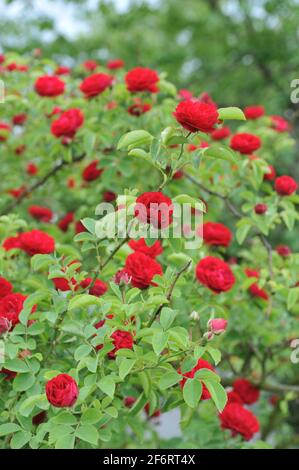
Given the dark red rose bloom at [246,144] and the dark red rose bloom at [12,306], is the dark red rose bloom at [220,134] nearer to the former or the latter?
the dark red rose bloom at [246,144]

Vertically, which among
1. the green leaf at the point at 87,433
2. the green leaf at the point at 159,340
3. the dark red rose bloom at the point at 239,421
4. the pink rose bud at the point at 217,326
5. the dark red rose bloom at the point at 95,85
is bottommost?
the dark red rose bloom at the point at 239,421

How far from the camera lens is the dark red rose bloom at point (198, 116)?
4.19ft

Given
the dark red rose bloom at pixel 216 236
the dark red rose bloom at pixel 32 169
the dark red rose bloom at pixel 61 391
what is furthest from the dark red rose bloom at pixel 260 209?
the dark red rose bloom at pixel 32 169

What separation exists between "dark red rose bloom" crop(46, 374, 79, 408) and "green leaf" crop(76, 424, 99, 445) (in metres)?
0.07

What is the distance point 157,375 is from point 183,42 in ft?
18.4

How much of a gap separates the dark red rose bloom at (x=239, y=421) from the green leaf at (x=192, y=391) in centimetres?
54

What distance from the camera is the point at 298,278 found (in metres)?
1.99

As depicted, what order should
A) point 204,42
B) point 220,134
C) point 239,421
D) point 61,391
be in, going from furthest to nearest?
point 204,42, point 220,134, point 239,421, point 61,391

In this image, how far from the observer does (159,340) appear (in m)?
1.27

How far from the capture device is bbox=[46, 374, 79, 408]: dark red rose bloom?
4.06 ft

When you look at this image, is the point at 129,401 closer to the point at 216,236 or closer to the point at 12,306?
the point at 12,306

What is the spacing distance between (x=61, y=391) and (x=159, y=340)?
0.72 ft

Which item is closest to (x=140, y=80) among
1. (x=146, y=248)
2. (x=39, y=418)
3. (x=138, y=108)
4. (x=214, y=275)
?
(x=138, y=108)
